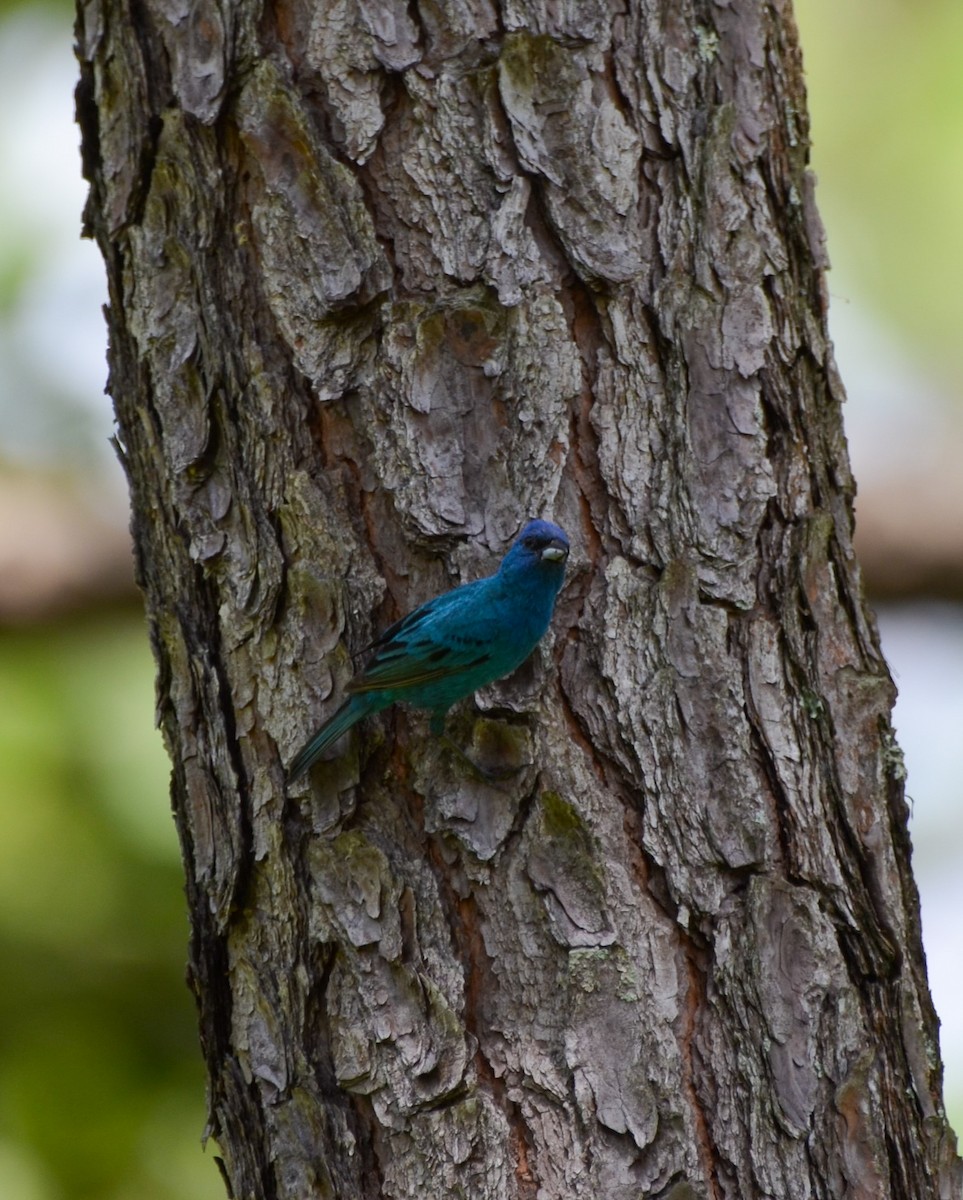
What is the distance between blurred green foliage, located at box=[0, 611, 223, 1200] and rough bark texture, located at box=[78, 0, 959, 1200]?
1526 mm

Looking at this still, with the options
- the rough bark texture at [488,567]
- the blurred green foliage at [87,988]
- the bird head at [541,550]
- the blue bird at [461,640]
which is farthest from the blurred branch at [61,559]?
the bird head at [541,550]

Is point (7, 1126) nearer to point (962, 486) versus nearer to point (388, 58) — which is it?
point (388, 58)

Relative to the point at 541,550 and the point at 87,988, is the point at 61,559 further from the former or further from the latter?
the point at 541,550

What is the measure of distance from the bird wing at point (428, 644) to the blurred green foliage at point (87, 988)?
1833 mm

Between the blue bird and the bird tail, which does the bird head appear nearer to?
the blue bird

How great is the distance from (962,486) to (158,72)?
10.9 ft

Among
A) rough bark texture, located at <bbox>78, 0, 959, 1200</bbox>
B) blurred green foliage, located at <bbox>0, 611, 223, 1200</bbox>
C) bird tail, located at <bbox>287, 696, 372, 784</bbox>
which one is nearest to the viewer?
rough bark texture, located at <bbox>78, 0, 959, 1200</bbox>

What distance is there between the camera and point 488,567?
278cm

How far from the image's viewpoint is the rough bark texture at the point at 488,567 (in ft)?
8.02

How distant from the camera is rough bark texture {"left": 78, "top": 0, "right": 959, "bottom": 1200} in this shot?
2.44 m

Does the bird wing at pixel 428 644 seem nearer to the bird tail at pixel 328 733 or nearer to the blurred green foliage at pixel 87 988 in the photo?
the bird tail at pixel 328 733

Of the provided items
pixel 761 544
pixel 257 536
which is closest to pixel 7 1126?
pixel 257 536

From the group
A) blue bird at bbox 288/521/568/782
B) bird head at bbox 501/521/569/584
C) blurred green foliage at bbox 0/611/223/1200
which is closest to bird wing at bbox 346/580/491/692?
blue bird at bbox 288/521/568/782

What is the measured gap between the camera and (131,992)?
4.16m
